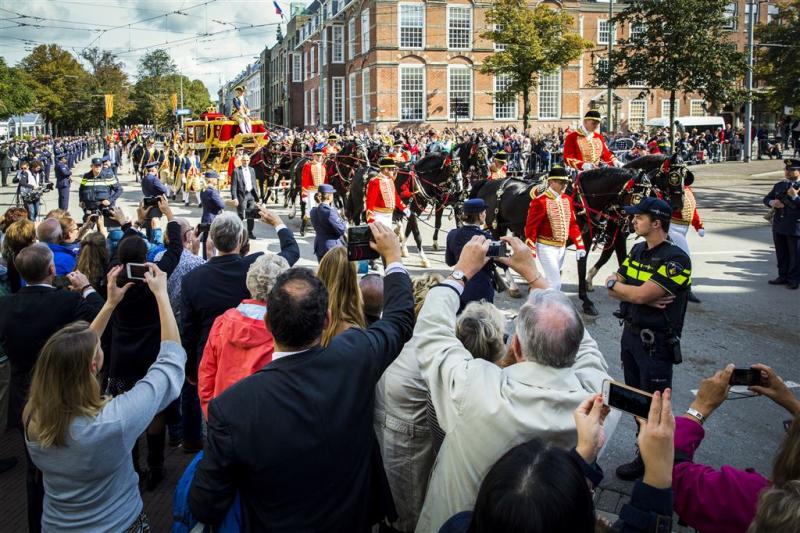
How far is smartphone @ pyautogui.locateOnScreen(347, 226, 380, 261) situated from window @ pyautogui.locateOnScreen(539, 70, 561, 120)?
47.1 m

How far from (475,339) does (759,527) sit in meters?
1.65

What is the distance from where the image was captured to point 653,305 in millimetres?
5023

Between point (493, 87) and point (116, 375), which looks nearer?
point (116, 375)

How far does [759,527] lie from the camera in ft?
5.96

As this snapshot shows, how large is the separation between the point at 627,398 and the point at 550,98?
48.8 m

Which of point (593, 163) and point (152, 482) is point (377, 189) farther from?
point (152, 482)

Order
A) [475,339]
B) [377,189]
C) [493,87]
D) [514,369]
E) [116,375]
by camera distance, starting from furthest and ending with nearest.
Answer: [493,87], [377,189], [116,375], [475,339], [514,369]

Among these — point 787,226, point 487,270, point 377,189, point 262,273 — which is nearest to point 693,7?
point 787,226

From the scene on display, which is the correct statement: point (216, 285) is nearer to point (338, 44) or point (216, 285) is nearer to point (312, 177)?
point (312, 177)

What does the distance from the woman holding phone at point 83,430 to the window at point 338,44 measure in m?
53.9

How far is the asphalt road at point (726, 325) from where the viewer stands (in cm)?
570

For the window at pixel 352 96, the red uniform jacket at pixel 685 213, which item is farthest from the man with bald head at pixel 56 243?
the window at pixel 352 96

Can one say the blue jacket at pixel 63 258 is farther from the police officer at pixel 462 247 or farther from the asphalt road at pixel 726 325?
the asphalt road at pixel 726 325

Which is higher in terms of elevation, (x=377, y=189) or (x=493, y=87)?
(x=493, y=87)
